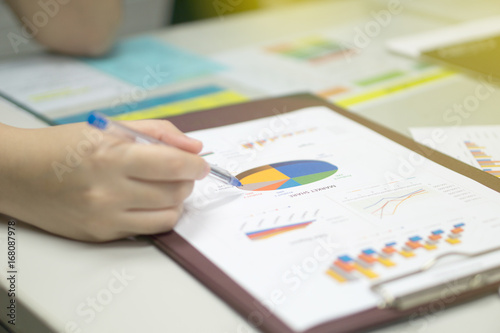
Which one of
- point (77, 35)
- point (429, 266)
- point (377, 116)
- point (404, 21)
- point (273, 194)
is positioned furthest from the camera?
point (404, 21)

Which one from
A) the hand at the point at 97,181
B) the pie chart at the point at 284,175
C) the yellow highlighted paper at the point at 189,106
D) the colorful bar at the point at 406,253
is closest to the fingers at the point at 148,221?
the hand at the point at 97,181

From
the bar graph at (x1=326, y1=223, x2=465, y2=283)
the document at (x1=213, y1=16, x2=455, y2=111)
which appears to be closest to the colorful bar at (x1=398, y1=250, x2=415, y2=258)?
the bar graph at (x1=326, y1=223, x2=465, y2=283)

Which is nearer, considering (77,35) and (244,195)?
(244,195)

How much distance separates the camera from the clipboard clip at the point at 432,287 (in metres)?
0.45

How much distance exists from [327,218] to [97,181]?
22 cm

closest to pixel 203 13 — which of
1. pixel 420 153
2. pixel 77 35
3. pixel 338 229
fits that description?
pixel 77 35

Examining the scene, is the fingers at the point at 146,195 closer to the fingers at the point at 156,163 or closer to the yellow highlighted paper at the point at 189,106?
the fingers at the point at 156,163

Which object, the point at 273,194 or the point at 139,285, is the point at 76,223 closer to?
the point at 139,285

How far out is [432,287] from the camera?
0.46 meters

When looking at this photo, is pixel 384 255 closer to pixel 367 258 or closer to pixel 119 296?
pixel 367 258

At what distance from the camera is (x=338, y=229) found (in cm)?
54

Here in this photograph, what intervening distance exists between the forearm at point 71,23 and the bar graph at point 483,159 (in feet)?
2.32

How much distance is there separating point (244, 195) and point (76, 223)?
173mm

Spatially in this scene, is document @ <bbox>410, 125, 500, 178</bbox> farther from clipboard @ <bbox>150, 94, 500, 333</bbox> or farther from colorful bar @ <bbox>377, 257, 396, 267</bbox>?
colorful bar @ <bbox>377, 257, 396, 267</bbox>
